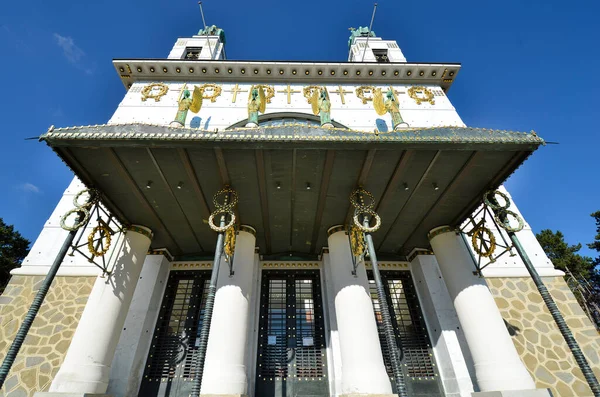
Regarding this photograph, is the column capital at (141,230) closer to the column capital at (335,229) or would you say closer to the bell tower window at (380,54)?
the column capital at (335,229)

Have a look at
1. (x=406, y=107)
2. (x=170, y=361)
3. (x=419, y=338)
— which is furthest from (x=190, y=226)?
(x=406, y=107)

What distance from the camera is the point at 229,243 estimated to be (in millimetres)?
7461

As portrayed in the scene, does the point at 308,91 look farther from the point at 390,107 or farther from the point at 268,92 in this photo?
the point at 390,107

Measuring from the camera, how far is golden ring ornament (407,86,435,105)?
12539 millimetres

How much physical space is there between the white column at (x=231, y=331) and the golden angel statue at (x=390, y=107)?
6550 mm

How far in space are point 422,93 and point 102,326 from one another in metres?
14.0

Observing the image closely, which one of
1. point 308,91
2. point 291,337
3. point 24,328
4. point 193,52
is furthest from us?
point 193,52

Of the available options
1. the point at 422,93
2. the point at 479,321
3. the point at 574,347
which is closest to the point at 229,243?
the point at 479,321

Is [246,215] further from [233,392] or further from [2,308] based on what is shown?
[2,308]

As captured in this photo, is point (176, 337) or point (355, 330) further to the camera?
point (176, 337)

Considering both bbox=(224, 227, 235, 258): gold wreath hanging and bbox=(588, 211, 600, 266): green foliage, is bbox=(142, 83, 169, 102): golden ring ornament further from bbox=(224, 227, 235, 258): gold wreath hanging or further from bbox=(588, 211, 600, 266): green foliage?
bbox=(588, 211, 600, 266): green foliage

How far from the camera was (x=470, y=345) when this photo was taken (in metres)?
7.20

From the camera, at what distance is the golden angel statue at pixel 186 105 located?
387 inches

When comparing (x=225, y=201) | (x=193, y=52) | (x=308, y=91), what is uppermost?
(x=193, y=52)
